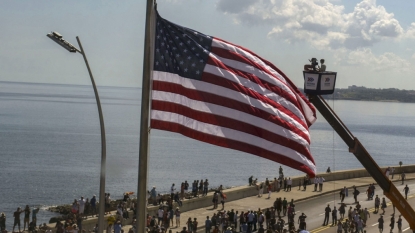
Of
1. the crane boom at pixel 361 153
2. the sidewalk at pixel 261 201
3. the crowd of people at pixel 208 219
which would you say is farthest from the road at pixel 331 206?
the crane boom at pixel 361 153

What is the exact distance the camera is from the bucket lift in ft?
54.9

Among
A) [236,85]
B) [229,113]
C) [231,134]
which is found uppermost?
[236,85]

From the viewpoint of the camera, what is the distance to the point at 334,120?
18.3m

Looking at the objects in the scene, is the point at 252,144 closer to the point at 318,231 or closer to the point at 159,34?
the point at 159,34

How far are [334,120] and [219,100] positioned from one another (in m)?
8.54

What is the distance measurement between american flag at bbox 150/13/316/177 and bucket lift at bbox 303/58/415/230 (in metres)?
6.04

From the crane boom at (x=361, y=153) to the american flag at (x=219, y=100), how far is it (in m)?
6.96

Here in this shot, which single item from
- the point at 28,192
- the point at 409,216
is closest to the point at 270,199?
the point at 409,216

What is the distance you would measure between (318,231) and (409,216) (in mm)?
12480

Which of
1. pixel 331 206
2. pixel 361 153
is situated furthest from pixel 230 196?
pixel 361 153

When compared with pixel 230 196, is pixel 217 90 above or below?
above

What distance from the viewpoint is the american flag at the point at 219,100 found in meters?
10.2

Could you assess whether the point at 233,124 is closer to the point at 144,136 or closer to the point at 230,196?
the point at 144,136

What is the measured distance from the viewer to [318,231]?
103 feet
